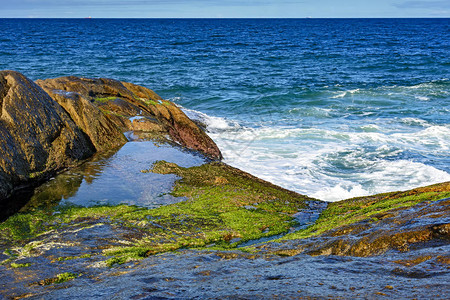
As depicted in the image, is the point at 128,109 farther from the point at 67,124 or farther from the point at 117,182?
the point at 117,182

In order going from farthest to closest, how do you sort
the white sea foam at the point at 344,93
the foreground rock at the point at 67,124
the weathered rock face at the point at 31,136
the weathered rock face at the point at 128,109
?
the white sea foam at the point at 344,93
the weathered rock face at the point at 128,109
the foreground rock at the point at 67,124
the weathered rock face at the point at 31,136

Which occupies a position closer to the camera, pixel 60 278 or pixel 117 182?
pixel 60 278

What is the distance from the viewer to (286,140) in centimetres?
1908

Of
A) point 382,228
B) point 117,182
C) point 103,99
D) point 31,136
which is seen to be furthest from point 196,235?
point 103,99

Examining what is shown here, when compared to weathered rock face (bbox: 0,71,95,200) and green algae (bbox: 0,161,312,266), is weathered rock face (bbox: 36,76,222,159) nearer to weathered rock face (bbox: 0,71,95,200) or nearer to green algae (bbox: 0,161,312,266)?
weathered rock face (bbox: 0,71,95,200)

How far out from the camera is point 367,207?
8898 mm

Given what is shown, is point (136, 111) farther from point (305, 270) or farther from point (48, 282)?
point (305, 270)

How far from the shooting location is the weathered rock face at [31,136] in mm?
10016

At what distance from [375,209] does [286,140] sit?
10.8 m

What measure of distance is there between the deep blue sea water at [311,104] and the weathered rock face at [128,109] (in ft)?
6.07

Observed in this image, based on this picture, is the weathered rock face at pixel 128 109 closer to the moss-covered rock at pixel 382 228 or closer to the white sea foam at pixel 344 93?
the moss-covered rock at pixel 382 228

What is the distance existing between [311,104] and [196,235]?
21064 millimetres

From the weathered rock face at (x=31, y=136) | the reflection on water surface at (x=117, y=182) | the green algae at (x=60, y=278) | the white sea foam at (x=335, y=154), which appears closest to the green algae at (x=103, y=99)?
the weathered rock face at (x=31, y=136)

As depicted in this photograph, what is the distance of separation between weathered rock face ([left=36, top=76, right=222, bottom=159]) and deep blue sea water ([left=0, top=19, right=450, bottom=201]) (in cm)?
185
